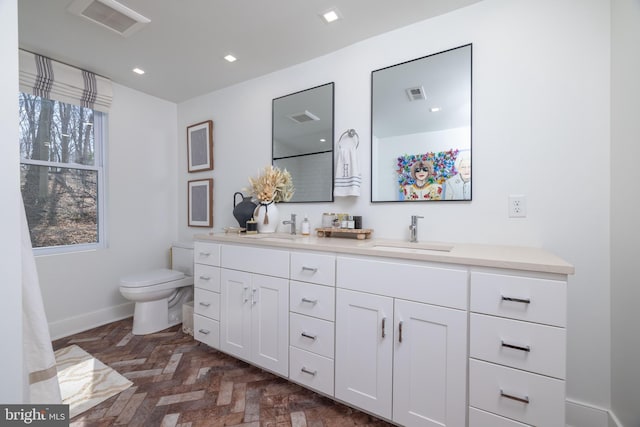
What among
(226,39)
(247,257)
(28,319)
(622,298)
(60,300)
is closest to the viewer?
(28,319)

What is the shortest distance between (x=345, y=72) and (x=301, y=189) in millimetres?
942

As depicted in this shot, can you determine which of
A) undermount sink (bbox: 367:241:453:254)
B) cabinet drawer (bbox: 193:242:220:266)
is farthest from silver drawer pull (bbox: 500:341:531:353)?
cabinet drawer (bbox: 193:242:220:266)

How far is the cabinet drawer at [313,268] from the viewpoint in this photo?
4.81ft

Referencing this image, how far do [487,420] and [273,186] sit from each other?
5.99 feet

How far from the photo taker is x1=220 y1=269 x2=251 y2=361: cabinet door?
1.78 meters

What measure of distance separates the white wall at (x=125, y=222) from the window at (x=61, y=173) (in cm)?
11

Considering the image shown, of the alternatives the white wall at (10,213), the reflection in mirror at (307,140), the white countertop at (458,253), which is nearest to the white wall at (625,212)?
the white countertop at (458,253)

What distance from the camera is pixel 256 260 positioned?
68.9 inches

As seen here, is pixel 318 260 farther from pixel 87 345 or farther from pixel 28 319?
pixel 87 345

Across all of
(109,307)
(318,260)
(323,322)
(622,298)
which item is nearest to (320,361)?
(323,322)

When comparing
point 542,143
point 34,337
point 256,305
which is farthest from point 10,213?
point 542,143

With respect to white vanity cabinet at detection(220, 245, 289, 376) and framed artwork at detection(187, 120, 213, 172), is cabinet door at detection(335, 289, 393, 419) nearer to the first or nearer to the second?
white vanity cabinet at detection(220, 245, 289, 376)

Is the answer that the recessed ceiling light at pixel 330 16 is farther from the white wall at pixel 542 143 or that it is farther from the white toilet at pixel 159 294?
the white toilet at pixel 159 294

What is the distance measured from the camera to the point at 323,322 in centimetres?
148
